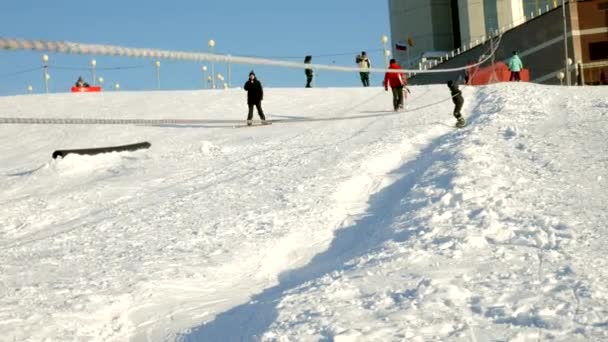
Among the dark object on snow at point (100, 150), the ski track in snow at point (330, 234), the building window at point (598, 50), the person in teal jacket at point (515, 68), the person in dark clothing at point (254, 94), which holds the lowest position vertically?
the ski track in snow at point (330, 234)

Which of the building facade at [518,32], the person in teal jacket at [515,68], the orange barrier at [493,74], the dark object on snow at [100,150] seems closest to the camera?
the dark object on snow at [100,150]

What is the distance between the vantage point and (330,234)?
10.5 metres

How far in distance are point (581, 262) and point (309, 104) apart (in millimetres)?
18991

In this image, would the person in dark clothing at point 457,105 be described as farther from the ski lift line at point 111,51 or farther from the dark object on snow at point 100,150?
the ski lift line at point 111,51

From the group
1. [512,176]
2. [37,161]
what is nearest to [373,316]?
[512,176]

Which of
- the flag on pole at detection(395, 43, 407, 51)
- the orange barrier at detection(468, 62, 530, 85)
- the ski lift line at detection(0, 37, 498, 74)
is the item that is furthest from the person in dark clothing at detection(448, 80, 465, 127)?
the flag on pole at detection(395, 43, 407, 51)

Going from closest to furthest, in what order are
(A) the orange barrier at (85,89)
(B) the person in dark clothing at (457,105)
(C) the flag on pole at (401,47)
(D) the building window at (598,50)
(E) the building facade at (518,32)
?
(B) the person in dark clothing at (457,105), (A) the orange barrier at (85,89), (D) the building window at (598,50), (E) the building facade at (518,32), (C) the flag on pole at (401,47)

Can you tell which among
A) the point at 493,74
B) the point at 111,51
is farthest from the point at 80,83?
the point at 111,51

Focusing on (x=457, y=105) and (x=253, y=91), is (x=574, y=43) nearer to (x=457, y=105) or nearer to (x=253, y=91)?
(x=253, y=91)

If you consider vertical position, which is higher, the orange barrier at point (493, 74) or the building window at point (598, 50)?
the building window at point (598, 50)

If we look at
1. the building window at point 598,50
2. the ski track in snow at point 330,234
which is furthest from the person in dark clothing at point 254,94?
A: the building window at point 598,50

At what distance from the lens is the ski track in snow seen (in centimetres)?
663

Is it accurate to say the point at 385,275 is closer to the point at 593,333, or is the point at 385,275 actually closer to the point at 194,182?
the point at 593,333

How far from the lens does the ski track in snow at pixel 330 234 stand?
21.8ft
